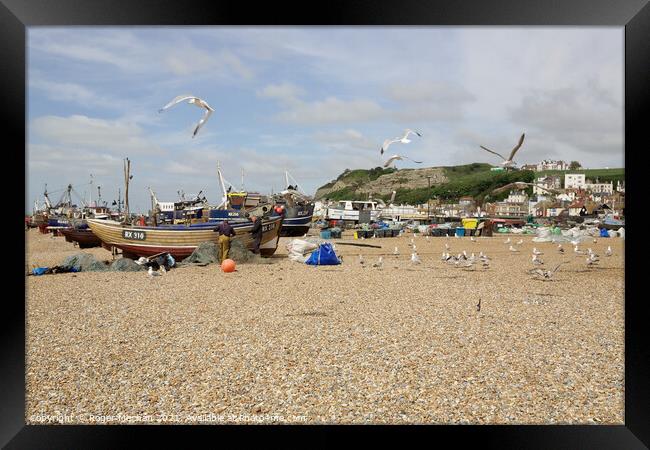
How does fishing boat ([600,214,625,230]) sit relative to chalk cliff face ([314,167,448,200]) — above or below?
below

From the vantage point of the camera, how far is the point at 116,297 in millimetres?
9977

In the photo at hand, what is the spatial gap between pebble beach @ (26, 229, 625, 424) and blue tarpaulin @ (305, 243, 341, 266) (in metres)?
5.11

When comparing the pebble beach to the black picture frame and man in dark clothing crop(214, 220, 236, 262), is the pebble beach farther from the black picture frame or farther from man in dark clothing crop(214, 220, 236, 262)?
man in dark clothing crop(214, 220, 236, 262)

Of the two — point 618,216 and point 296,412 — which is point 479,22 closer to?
point 296,412

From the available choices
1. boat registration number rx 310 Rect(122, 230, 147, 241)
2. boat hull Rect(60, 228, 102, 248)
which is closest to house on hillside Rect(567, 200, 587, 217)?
boat hull Rect(60, 228, 102, 248)

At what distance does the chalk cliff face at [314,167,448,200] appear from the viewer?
101812 millimetres

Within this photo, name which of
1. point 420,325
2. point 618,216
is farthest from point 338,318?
point 618,216

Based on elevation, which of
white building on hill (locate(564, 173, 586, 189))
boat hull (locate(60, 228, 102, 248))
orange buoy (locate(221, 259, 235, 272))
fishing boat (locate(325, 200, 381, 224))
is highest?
white building on hill (locate(564, 173, 586, 189))

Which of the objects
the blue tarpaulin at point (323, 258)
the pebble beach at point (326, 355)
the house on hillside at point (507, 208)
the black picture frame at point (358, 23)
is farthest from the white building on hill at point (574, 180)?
the black picture frame at point (358, 23)

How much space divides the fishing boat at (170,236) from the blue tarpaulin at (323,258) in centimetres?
251

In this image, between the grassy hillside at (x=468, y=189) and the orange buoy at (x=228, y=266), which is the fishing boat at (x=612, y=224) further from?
the grassy hillside at (x=468, y=189)

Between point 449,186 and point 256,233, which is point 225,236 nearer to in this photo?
point 256,233

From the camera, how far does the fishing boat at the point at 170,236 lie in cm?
1672

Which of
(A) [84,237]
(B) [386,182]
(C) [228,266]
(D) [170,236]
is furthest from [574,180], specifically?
(C) [228,266]
